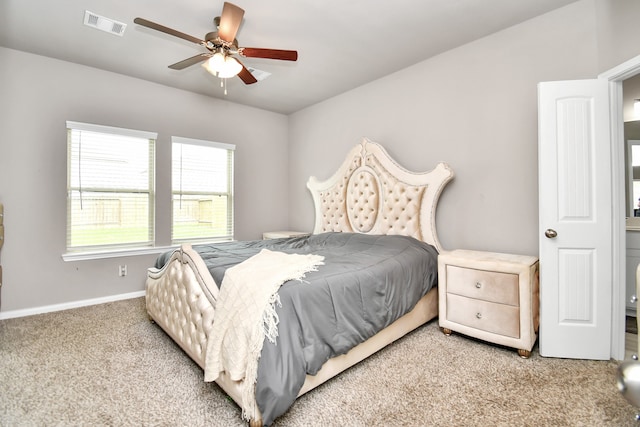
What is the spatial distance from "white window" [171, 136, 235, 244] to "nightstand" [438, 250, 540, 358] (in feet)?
10.6

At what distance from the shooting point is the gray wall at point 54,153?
3113mm

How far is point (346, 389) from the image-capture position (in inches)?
73.9

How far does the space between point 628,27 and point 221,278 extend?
10.7 feet

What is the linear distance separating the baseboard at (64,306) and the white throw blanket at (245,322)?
2.69m

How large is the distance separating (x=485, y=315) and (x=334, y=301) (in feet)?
4.54

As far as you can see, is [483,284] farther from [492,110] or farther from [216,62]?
[216,62]

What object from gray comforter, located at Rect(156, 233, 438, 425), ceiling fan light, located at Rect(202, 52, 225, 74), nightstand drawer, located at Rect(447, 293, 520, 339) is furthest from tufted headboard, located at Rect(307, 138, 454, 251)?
ceiling fan light, located at Rect(202, 52, 225, 74)

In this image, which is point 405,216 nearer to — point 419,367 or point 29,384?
point 419,367

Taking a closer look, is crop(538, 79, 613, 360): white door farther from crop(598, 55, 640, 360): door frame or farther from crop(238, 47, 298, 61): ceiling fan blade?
crop(238, 47, 298, 61): ceiling fan blade

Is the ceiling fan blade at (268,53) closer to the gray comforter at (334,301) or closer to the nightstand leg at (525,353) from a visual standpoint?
the gray comforter at (334,301)

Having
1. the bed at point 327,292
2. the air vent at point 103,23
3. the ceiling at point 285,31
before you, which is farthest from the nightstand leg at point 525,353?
the air vent at point 103,23

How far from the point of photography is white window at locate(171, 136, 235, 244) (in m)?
4.17

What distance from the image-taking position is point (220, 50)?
8.06 feet

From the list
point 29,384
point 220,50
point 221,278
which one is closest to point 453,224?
point 221,278
